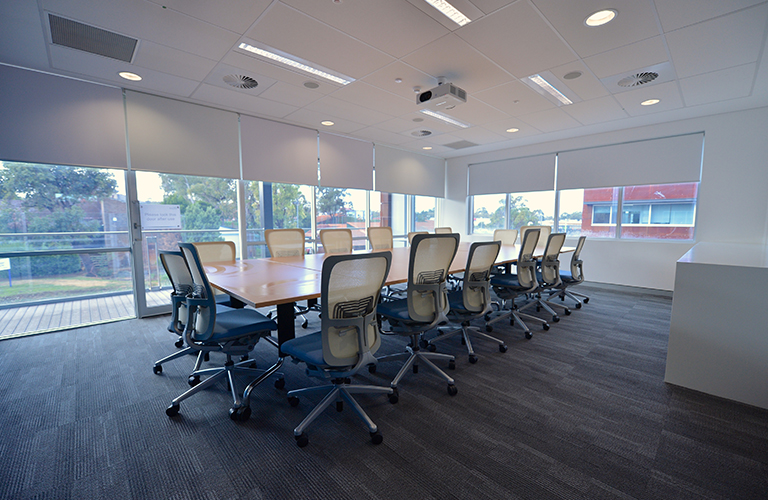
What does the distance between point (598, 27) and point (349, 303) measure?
317cm

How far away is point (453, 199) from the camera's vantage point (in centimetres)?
865

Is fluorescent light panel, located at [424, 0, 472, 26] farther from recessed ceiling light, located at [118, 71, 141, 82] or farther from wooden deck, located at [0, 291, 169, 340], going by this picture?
wooden deck, located at [0, 291, 169, 340]

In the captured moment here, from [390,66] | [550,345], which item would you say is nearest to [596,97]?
[390,66]

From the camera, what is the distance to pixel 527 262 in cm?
364

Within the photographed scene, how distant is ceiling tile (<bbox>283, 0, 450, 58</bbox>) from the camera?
239cm

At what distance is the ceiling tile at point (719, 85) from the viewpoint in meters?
3.51

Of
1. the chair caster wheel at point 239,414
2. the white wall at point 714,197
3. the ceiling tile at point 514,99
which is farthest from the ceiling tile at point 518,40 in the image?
the white wall at point 714,197

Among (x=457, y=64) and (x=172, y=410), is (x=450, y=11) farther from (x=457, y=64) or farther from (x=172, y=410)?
(x=172, y=410)

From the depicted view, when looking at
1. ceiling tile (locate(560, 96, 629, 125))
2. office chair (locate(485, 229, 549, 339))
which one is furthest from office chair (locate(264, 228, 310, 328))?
ceiling tile (locate(560, 96, 629, 125))

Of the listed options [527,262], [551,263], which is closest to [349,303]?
[527,262]

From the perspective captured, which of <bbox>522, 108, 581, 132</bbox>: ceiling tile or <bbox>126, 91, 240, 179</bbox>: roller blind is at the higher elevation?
<bbox>522, 108, 581, 132</bbox>: ceiling tile

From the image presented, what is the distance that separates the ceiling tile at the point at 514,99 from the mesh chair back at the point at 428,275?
2.59 m

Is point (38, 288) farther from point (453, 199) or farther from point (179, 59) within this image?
point (453, 199)

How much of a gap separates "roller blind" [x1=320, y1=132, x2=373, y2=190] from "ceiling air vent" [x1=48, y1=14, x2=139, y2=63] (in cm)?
328
